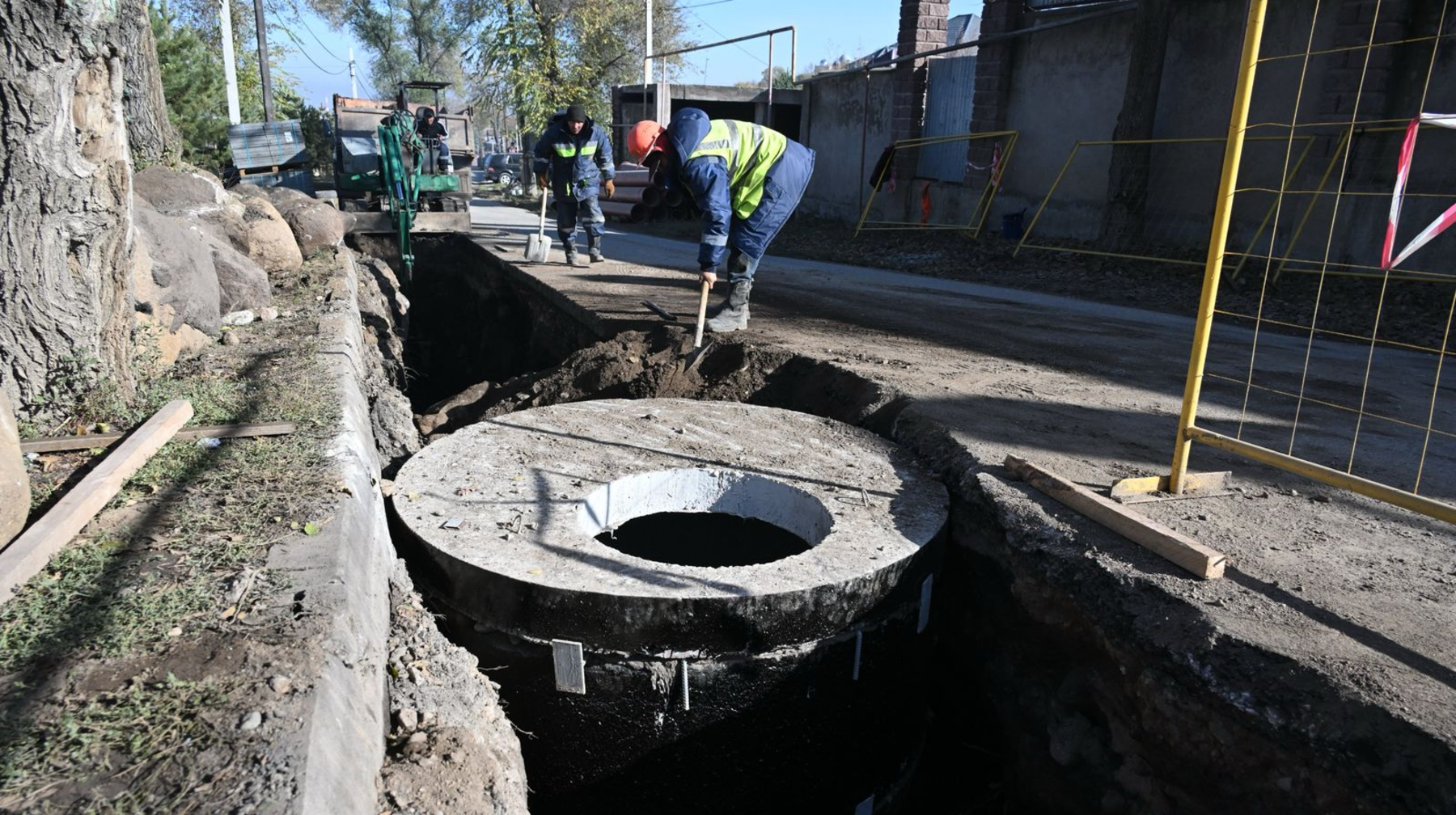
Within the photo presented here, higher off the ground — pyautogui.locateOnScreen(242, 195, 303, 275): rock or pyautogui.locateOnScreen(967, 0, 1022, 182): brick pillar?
pyautogui.locateOnScreen(967, 0, 1022, 182): brick pillar

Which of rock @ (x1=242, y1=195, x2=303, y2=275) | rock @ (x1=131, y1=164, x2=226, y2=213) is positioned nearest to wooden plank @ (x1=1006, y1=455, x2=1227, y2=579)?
rock @ (x1=131, y1=164, x2=226, y2=213)

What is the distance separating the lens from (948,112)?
14.6 m

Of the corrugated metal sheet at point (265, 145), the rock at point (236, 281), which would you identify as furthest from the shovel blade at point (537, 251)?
the corrugated metal sheet at point (265, 145)

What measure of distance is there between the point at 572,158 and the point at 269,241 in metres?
3.14

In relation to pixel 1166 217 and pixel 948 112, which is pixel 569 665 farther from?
pixel 948 112

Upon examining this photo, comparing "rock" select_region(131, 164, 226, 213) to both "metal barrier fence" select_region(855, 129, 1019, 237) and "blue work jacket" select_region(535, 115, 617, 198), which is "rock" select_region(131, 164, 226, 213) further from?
"metal barrier fence" select_region(855, 129, 1019, 237)

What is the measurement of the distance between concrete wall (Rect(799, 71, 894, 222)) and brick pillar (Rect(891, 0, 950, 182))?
2.27ft

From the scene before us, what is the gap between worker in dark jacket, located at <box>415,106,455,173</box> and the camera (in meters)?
13.2

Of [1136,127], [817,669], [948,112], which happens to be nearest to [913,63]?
[948,112]

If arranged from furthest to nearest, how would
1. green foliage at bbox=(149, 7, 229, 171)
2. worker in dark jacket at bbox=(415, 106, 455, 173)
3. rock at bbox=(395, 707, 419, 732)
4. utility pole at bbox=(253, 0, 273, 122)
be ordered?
utility pole at bbox=(253, 0, 273, 122) < green foliage at bbox=(149, 7, 229, 171) < worker in dark jacket at bbox=(415, 106, 455, 173) < rock at bbox=(395, 707, 419, 732)

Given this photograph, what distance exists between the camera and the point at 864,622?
3.21m

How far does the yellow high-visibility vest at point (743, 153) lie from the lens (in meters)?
5.43

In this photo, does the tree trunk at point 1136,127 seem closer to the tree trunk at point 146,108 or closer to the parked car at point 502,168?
the tree trunk at point 146,108

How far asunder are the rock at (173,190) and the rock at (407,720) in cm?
479
